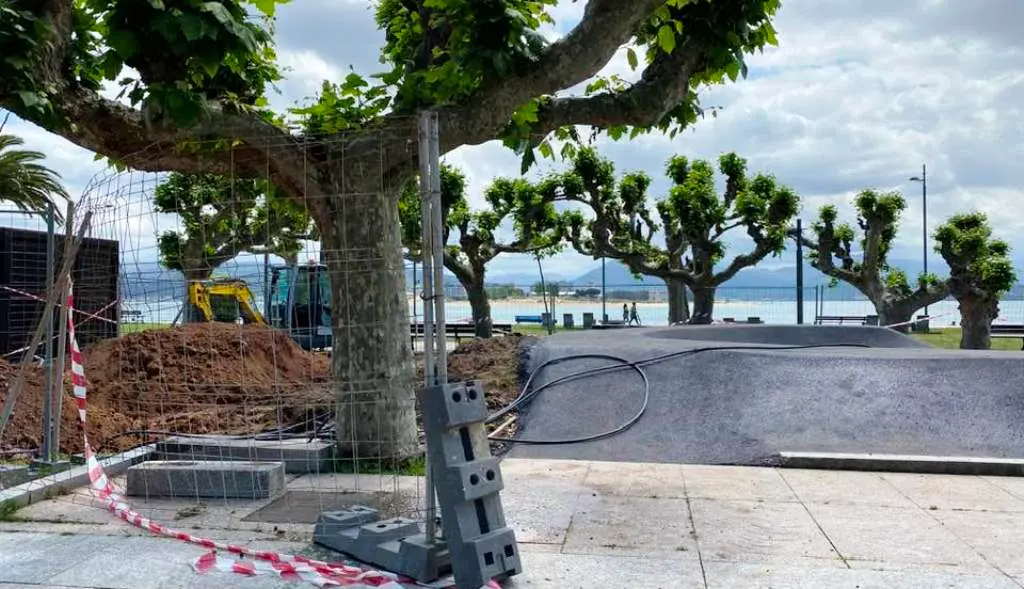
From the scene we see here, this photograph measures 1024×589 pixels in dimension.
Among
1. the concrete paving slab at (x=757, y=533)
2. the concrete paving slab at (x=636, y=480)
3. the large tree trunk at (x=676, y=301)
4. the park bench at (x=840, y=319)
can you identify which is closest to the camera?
the concrete paving slab at (x=757, y=533)

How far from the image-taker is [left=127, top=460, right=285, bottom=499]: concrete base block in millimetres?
6781

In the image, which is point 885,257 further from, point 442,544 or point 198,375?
point 442,544

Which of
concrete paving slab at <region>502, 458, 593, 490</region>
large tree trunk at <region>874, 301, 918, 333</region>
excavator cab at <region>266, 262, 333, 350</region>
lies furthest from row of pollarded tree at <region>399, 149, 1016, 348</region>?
concrete paving slab at <region>502, 458, 593, 490</region>

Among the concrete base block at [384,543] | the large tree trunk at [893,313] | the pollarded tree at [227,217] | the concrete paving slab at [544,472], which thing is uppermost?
the pollarded tree at [227,217]

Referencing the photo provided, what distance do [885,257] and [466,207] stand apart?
12138mm

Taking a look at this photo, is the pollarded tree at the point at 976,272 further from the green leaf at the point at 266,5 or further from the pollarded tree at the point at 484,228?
the green leaf at the point at 266,5

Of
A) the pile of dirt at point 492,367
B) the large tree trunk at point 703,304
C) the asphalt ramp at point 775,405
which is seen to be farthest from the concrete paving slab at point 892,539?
the large tree trunk at point 703,304

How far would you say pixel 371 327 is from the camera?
25.1 ft

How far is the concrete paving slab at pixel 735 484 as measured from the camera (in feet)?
22.9

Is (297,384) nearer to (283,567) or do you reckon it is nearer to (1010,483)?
(283,567)

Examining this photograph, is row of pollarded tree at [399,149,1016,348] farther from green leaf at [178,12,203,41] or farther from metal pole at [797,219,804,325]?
green leaf at [178,12,203,41]

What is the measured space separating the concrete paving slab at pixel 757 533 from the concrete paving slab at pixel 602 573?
39 cm

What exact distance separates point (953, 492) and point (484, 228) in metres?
19.1

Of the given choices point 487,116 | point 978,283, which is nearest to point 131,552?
point 487,116
